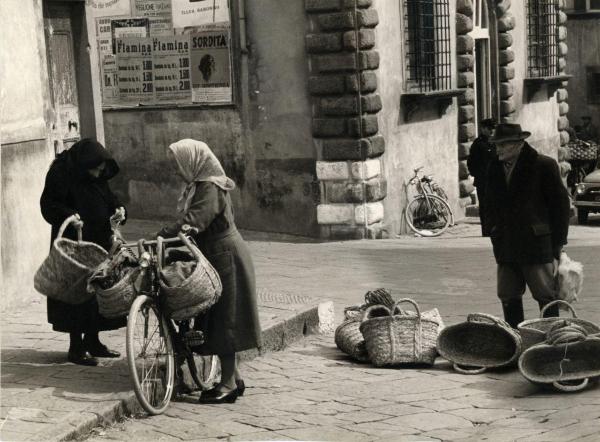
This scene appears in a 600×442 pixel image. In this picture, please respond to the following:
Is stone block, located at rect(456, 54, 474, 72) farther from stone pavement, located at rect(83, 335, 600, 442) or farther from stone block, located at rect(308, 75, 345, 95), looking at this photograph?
stone pavement, located at rect(83, 335, 600, 442)

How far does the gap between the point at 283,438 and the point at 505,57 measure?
14758 mm

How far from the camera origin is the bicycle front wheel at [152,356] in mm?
7047

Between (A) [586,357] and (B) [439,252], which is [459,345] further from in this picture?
(B) [439,252]

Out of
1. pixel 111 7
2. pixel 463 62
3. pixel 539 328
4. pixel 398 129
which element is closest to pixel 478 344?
pixel 539 328

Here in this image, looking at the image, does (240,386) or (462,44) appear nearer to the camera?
(240,386)

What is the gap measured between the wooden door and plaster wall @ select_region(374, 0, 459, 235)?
5.35 meters

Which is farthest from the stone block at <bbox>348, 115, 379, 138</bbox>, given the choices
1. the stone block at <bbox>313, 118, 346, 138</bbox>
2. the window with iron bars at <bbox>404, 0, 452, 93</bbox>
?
the window with iron bars at <bbox>404, 0, 452, 93</bbox>

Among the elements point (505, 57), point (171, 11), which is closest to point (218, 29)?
point (171, 11)

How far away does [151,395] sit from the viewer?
286 inches

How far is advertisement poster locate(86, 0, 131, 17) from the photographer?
680 inches

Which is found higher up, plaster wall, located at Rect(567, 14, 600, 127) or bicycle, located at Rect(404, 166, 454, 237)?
plaster wall, located at Rect(567, 14, 600, 127)

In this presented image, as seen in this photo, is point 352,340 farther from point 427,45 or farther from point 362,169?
point 427,45

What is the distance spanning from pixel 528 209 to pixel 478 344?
38.0 inches

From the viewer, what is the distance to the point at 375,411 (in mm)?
7371
